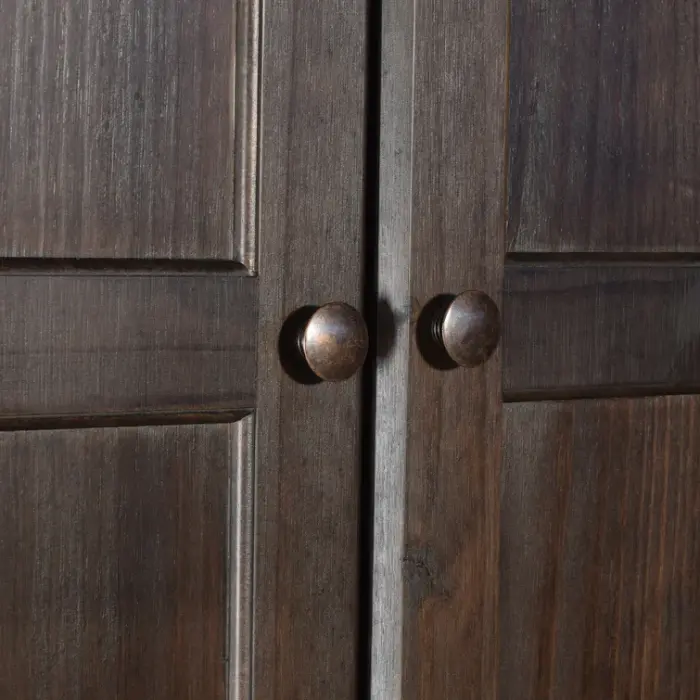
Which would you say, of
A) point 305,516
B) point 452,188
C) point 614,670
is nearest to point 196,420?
point 305,516

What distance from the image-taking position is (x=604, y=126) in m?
0.58

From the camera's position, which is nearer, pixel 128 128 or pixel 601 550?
pixel 128 128

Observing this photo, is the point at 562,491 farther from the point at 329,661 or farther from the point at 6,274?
the point at 6,274

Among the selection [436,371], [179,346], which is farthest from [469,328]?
[179,346]

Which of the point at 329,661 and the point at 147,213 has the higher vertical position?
the point at 147,213

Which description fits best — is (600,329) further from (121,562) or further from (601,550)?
(121,562)

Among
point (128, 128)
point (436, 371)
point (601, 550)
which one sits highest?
point (128, 128)

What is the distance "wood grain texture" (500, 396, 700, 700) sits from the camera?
57 cm

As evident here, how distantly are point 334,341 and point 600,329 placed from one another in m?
0.18

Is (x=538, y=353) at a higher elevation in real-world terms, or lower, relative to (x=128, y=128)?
lower

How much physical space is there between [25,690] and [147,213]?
0.25 meters

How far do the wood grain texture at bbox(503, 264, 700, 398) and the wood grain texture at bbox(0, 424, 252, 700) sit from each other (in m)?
0.18

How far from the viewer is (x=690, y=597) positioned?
0.62 meters

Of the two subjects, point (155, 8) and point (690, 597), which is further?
point (690, 597)
